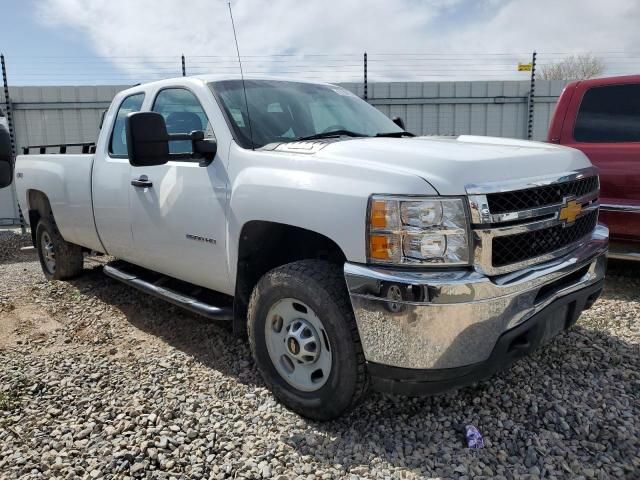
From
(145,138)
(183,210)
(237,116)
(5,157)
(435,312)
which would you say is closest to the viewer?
(435,312)

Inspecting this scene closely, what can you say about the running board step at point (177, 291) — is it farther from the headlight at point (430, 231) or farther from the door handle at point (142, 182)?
the headlight at point (430, 231)

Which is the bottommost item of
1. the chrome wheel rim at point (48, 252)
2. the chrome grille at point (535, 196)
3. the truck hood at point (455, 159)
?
the chrome wheel rim at point (48, 252)

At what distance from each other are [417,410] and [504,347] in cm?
76

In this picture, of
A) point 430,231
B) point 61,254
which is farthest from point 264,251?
point 61,254

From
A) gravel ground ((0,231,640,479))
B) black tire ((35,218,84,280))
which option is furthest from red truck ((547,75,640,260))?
black tire ((35,218,84,280))

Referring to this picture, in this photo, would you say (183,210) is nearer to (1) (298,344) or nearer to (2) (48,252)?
(1) (298,344)

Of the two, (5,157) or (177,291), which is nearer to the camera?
(5,157)

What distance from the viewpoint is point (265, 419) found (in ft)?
9.80

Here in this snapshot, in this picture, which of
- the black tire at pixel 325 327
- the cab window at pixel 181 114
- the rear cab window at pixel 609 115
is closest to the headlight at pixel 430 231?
the black tire at pixel 325 327

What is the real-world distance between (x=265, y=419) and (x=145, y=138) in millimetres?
1710

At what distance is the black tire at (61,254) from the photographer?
5742mm

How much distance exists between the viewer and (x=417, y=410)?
306cm

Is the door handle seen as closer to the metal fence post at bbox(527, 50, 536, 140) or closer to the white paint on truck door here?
the white paint on truck door

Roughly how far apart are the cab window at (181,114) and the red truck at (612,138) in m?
3.52
